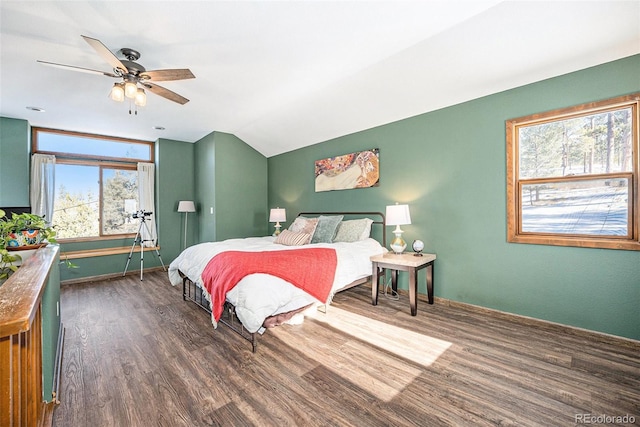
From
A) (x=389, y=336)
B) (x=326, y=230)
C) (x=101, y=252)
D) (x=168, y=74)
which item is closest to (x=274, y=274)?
(x=389, y=336)

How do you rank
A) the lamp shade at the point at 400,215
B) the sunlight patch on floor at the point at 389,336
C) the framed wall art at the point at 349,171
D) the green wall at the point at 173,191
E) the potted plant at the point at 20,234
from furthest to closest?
the green wall at the point at 173,191 → the framed wall art at the point at 349,171 → the lamp shade at the point at 400,215 → the sunlight patch on floor at the point at 389,336 → the potted plant at the point at 20,234

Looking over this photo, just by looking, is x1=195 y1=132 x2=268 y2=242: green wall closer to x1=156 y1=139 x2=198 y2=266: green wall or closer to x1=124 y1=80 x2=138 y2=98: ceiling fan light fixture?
x1=156 y1=139 x2=198 y2=266: green wall

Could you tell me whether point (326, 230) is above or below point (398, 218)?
below

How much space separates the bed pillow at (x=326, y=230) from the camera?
13.4 ft

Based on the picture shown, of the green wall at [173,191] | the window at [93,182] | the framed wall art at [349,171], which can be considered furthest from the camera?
the green wall at [173,191]

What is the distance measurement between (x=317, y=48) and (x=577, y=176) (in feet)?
9.17

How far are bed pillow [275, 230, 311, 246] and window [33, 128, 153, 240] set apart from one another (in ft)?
11.0

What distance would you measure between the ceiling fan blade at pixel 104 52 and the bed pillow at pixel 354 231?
3109mm

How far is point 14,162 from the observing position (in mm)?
4328

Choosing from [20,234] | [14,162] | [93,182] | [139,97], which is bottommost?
[20,234]

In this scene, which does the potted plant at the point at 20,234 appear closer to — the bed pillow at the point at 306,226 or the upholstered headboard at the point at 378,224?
the bed pillow at the point at 306,226

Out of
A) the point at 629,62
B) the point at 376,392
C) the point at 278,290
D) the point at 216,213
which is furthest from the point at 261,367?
the point at 629,62

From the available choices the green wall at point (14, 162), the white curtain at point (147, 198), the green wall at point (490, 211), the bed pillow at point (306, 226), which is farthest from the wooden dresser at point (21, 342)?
the white curtain at point (147, 198)

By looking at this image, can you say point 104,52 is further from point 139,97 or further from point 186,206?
point 186,206
